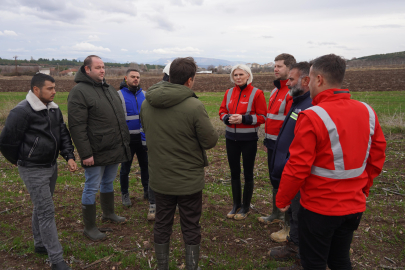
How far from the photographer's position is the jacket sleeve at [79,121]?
3.44 meters

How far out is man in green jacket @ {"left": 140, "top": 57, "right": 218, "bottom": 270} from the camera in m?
2.63

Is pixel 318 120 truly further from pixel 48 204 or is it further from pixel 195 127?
pixel 48 204

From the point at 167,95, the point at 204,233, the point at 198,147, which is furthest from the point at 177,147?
the point at 204,233

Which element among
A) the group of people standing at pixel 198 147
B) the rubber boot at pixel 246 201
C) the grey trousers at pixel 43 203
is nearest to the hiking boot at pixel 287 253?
the group of people standing at pixel 198 147

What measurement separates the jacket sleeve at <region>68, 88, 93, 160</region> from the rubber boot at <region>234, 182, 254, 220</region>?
2327 mm

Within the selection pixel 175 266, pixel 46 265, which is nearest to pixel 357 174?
pixel 175 266

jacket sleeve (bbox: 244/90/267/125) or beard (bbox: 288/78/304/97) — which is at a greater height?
beard (bbox: 288/78/304/97)

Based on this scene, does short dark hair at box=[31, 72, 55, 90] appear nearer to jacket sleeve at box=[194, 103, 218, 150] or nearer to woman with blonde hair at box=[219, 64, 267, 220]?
jacket sleeve at box=[194, 103, 218, 150]

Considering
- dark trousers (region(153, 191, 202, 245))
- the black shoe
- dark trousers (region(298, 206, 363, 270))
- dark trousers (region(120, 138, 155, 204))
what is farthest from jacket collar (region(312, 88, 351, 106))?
the black shoe

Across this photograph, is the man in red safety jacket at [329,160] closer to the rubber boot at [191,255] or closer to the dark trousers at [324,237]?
the dark trousers at [324,237]

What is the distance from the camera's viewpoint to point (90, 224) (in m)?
3.82

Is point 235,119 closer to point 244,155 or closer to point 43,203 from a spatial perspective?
point 244,155

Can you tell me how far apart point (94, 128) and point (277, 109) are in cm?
240

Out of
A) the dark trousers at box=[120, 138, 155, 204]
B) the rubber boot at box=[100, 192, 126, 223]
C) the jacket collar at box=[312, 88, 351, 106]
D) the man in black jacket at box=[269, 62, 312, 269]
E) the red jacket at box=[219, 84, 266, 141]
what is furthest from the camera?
the dark trousers at box=[120, 138, 155, 204]
